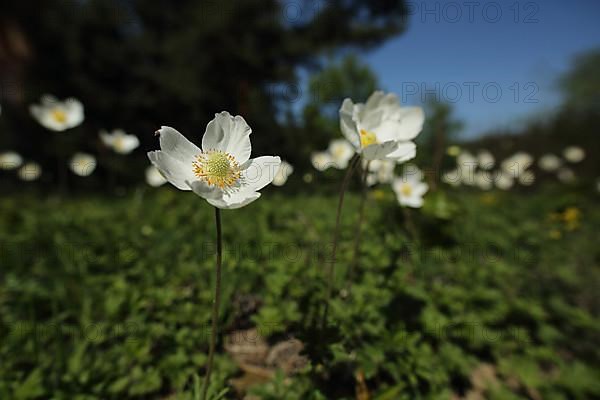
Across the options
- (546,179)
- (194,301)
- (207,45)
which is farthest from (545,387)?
(546,179)

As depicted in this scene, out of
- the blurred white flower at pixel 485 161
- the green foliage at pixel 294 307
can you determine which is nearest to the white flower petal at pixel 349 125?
the green foliage at pixel 294 307

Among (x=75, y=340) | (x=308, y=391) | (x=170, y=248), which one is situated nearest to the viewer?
(x=308, y=391)

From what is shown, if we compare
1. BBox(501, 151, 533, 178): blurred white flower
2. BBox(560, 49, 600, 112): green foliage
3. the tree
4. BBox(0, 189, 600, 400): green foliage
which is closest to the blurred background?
BBox(0, 189, 600, 400): green foliage

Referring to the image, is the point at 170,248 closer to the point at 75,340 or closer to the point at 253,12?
the point at 75,340

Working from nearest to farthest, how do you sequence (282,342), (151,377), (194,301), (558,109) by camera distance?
1. (151,377)
2. (282,342)
3. (194,301)
4. (558,109)

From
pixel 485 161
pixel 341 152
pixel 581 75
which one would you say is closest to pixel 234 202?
pixel 341 152

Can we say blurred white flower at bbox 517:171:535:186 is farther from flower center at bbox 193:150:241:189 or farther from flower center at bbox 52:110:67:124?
flower center at bbox 52:110:67:124
